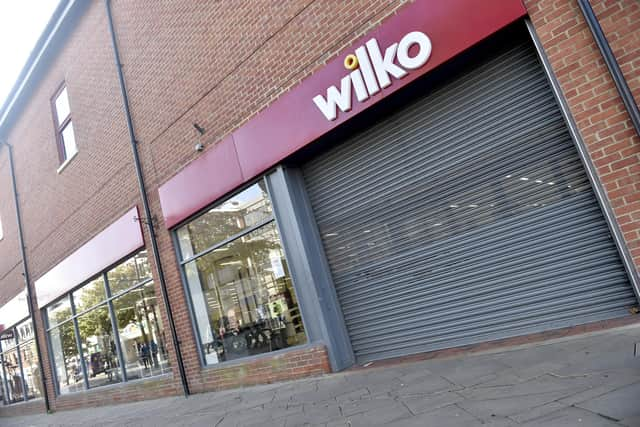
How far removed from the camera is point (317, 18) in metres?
5.59

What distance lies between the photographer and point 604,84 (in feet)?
12.5

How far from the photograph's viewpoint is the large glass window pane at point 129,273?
8469 millimetres

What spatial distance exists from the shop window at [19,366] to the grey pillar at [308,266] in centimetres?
1108

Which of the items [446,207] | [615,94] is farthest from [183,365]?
[615,94]

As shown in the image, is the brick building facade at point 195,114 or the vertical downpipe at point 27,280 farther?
the vertical downpipe at point 27,280

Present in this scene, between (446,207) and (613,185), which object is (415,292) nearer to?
(446,207)

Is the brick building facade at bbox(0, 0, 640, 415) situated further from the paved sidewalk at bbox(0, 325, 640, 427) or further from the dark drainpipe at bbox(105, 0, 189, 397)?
the paved sidewalk at bbox(0, 325, 640, 427)

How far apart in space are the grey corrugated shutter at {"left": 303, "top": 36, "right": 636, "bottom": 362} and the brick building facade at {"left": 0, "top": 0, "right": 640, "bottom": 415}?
0.18m

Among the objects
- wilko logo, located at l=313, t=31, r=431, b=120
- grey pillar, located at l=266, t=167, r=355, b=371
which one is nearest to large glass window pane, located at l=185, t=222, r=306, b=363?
grey pillar, located at l=266, t=167, r=355, b=371

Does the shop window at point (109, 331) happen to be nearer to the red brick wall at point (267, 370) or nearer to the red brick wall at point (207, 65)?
the red brick wall at point (207, 65)

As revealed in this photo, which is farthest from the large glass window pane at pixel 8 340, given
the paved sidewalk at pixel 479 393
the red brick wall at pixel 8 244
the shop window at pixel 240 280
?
the paved sidewalk at pixel 479 393

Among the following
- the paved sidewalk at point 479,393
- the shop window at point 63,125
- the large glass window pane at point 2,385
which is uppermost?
the shop window at point 63,125

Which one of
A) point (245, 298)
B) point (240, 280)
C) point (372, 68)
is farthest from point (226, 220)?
point (372, 68)

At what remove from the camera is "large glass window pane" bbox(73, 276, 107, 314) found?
9.84 metres
